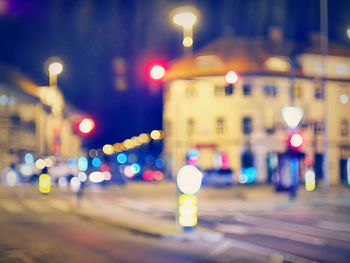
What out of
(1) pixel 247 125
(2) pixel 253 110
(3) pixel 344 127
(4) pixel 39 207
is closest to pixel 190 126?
(1) pixel 247 125

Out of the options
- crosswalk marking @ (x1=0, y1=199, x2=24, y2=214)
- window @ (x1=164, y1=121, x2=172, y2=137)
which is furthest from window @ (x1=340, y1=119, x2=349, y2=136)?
crosswalk marking @ (x1=0, y1=199, x2=24, y2=214)

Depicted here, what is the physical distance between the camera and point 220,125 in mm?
53531

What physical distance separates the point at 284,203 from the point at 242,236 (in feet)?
43.4

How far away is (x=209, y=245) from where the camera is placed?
549 inches

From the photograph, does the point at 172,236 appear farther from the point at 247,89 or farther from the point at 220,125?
the point at 247,89

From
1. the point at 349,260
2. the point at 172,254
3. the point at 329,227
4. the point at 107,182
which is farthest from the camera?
the point at 107,182

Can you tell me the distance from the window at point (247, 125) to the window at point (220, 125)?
1.87 metres

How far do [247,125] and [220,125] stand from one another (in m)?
2.54

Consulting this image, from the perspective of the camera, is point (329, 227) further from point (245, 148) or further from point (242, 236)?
point (245, 148)

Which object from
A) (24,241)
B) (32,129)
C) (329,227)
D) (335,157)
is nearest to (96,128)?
(24,241)

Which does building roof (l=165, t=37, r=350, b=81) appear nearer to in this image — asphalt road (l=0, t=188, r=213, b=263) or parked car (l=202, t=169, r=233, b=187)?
parked car (l=202, t=169, r=233, b=187)

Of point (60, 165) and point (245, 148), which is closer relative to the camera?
point (60, 165)

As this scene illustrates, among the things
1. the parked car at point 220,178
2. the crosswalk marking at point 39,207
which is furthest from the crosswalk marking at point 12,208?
the parked car at point 220,178

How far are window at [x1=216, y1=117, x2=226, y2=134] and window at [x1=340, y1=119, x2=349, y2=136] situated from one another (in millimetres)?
10893
